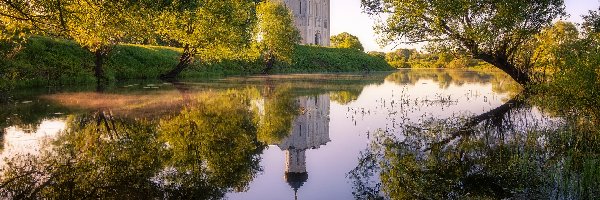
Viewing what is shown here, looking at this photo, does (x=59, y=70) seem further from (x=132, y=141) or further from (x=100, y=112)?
(x=132, y=141)

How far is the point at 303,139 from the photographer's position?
15.5 m

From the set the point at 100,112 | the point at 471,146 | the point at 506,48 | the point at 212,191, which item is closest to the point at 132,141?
the point at 212,191

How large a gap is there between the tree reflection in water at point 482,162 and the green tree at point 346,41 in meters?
126

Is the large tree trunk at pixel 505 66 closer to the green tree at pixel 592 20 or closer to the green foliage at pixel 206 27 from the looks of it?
the green tree at pixel 592 20

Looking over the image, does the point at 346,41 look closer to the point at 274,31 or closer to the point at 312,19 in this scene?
the point at 312,19

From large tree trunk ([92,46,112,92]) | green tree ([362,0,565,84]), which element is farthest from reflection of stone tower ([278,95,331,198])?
large tree trunk ([92,46,112,92])

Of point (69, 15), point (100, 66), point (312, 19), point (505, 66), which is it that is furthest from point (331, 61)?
point (69, 15)

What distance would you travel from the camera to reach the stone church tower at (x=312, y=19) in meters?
130

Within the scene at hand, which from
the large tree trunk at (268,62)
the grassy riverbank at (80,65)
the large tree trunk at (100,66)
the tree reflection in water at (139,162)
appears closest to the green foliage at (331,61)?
the large tree trunk at (268,62)

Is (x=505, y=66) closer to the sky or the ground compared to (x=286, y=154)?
closer to the sky

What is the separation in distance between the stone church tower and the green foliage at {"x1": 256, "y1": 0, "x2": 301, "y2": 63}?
48939 millimetres

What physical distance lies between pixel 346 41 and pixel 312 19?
23165mm

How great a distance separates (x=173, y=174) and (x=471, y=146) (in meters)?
8.73

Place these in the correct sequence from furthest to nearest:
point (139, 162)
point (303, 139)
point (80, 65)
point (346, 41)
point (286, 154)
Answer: point (346, 41) < point (80, 65) < point (303, 139) < point (286, 154) < point (139, 162)
